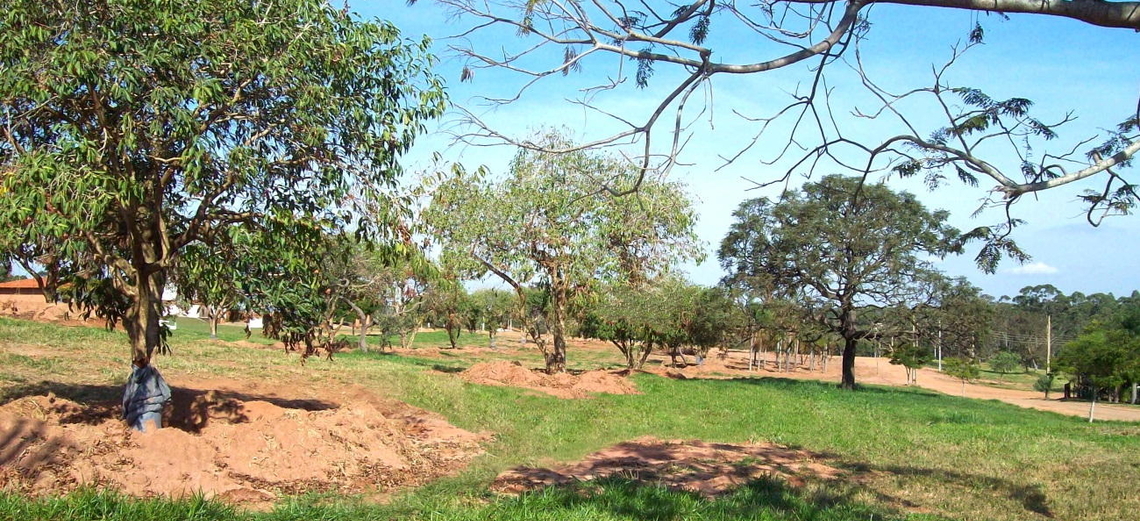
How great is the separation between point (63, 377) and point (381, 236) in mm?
6895

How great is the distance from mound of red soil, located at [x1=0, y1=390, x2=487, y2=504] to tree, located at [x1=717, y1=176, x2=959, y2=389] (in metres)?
19.0

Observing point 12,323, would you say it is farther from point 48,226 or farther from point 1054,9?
point 1054,9

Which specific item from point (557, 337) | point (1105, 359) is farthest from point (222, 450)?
point (1105, 359)

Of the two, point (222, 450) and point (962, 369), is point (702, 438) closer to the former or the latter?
point (222, 450)

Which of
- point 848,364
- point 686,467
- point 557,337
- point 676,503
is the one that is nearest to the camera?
point 676,503

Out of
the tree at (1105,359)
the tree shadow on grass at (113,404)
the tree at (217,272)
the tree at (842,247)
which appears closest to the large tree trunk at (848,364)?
the tree at (842,247)

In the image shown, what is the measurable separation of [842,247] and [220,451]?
2345 cm

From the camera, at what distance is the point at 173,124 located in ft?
27.0

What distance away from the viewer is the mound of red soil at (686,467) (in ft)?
27.4

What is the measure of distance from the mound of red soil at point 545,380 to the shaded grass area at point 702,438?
0.83 metres

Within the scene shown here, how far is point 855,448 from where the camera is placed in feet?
41.4

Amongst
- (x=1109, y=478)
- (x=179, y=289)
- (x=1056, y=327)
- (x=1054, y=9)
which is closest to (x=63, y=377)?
(x=179, y=289)

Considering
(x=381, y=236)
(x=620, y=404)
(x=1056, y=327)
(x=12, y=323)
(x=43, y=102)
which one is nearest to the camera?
(x=43, y=102)

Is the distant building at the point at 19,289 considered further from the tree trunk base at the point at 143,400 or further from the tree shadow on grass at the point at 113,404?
the tree trunk base at the point at 143,400
